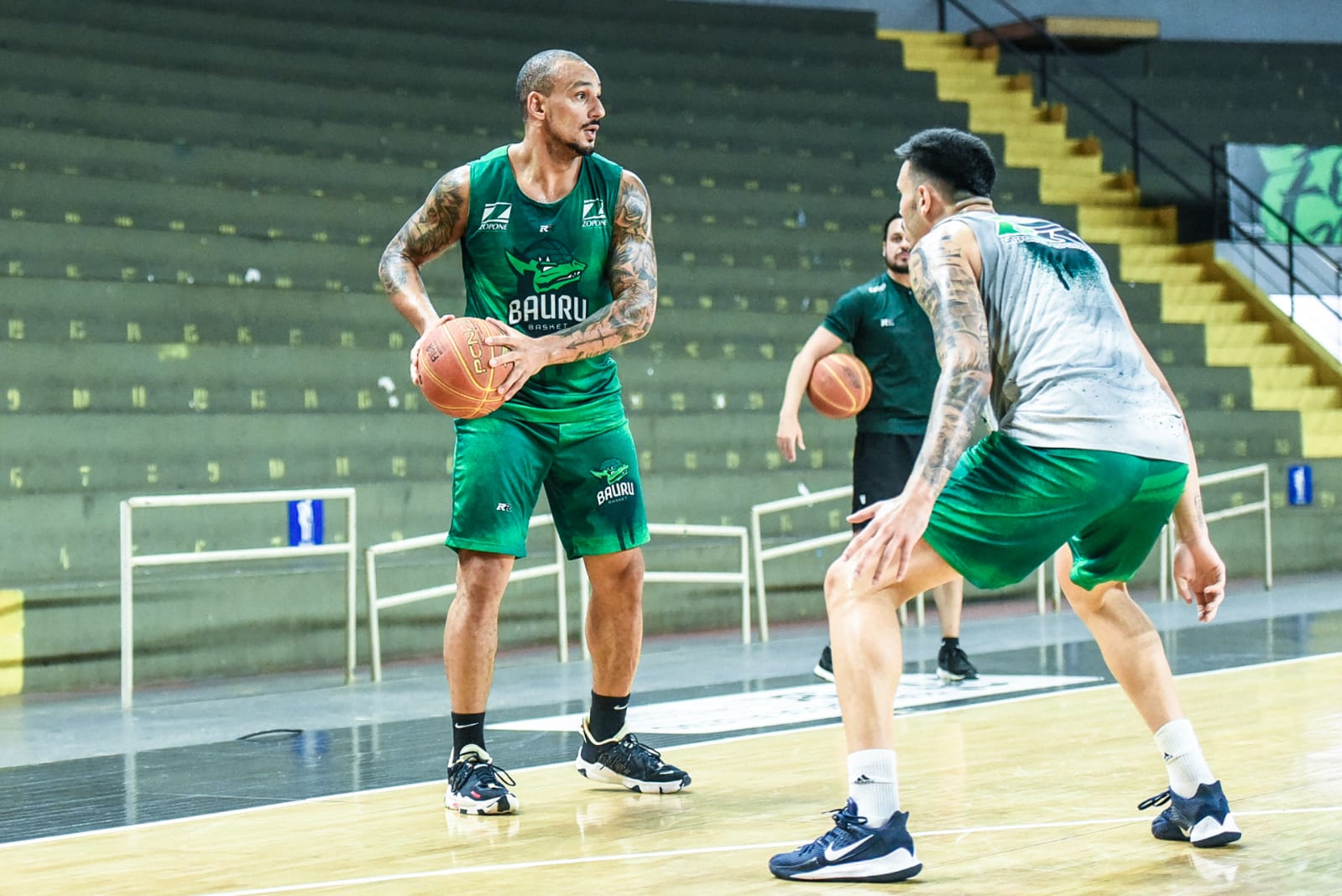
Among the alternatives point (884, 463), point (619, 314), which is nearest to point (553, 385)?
point (619, 314)

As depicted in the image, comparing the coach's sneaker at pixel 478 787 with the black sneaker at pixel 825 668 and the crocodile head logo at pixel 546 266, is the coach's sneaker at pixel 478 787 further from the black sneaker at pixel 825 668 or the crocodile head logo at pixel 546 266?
the black sneaker at pixel 825 668

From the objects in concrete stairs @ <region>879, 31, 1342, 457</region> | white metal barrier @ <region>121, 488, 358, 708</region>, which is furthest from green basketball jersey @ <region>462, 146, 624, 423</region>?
concrete stairs @ <region>879, 31, 1342, 457</region>

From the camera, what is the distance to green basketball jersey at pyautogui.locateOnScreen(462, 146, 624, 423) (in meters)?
4.48

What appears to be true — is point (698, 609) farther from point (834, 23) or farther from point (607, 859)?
point (834, 23)

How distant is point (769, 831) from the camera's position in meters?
3.92

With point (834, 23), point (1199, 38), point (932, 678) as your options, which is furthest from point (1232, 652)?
point (1199, 38)

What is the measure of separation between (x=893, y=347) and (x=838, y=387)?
294 millimetres

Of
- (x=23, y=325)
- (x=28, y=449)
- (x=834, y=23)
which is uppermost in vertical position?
(x=834, y=23)

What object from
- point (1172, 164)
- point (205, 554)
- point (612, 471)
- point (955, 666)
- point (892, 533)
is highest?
point (1172, 164)

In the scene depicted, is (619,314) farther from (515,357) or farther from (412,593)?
(412,593)

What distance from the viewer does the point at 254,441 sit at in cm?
911

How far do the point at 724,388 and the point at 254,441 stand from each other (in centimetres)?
332

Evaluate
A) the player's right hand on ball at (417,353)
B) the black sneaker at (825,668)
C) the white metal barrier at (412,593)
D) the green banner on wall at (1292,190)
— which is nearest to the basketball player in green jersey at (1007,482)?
the player's right hand on ball at (417,353)

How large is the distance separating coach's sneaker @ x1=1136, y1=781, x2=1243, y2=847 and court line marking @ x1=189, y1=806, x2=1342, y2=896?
0.21 meters
